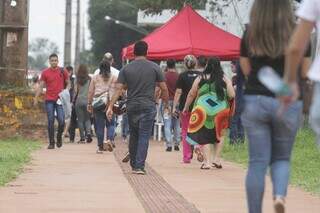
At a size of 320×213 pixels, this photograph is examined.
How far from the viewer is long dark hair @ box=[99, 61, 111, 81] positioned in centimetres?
1491

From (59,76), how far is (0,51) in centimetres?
312

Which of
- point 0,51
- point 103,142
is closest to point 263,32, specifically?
point 103,142

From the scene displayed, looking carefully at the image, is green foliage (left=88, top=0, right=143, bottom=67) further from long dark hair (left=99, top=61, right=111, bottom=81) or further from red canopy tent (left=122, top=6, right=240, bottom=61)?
long dark hair (left=99, top=61, right=111, bottom=81)

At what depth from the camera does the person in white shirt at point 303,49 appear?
4.78 m

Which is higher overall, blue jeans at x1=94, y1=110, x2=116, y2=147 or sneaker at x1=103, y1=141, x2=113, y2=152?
blue jeans at x1=94, y1=110, x2=116, y2=147

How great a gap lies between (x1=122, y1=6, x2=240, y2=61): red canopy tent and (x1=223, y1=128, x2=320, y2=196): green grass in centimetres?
238

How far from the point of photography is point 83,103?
720 inches

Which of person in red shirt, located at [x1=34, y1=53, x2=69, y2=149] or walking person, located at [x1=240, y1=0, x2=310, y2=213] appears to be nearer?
walking person, located at [x1=240, y1=0, x2=310, y2=213]

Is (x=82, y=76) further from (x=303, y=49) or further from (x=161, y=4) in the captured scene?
(x=303, y=49)

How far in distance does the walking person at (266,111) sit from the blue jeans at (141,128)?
17.3ft

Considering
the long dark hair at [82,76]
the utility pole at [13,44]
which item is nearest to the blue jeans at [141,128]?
the long dark hair at [82,76]

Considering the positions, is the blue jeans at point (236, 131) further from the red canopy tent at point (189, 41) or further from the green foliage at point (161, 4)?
the green foliage at point (161, 4)

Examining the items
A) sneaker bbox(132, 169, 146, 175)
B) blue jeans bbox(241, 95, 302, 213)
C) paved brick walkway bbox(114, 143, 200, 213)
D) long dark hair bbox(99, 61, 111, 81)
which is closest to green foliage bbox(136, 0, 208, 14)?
long dark hair bbox(99, 61, 111, 81)

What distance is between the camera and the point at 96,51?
3314 inches
